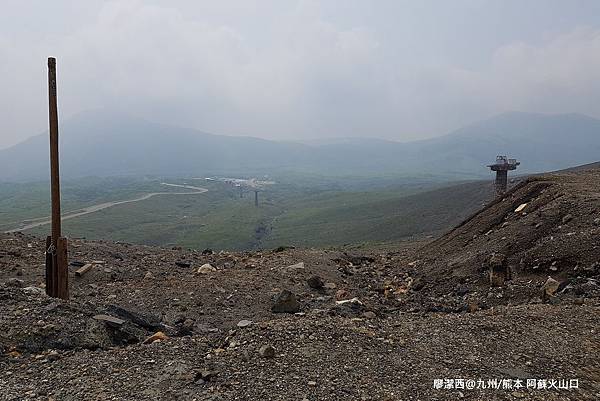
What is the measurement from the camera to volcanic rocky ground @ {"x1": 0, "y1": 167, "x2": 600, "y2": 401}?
612cm

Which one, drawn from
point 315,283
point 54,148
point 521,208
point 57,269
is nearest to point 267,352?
point 57,269

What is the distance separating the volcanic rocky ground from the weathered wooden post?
0.44 m

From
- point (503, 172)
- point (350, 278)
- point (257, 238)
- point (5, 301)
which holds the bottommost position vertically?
point (257, 238)

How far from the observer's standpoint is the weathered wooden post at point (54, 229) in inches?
363

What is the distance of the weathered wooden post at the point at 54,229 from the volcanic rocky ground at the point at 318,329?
44cm

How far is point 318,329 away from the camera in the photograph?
755cm

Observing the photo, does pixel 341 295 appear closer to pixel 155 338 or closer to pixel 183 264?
pixel 155 338

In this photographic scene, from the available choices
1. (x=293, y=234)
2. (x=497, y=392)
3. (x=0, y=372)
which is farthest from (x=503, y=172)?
(x=293, y=234)

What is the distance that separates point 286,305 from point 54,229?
494 centimetres

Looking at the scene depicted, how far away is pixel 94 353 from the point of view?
7102 mm

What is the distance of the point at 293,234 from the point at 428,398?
69.6 meters

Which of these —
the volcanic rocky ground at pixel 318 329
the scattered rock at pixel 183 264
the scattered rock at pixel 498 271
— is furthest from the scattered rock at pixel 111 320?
the scattered rock at pixel 498 271

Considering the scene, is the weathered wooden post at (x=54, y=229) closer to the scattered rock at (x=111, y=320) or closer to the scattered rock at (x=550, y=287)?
the scattered rock at (x=111, y=320)

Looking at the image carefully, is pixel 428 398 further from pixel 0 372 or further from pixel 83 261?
pixel 83 261
